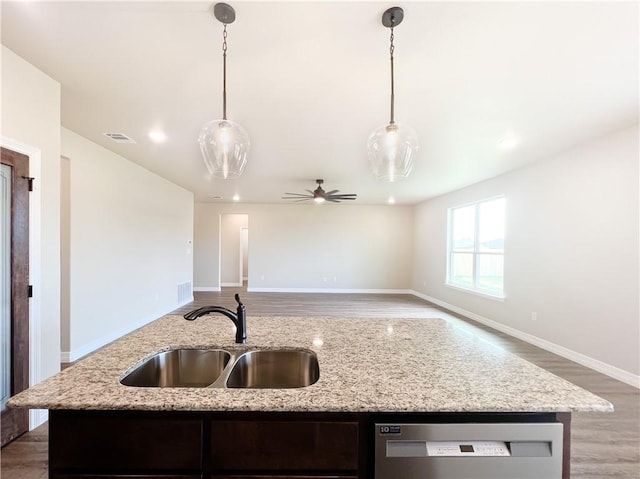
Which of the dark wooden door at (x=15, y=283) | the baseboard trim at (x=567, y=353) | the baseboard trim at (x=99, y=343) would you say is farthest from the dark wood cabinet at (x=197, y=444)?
the baseboard trim at (x=567, y=353)

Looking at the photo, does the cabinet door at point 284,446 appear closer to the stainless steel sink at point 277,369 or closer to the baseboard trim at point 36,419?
the stainless steel sink at point 277,369

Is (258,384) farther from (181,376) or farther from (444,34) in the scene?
(444,34)

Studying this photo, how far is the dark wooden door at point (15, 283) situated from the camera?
76.5 inches

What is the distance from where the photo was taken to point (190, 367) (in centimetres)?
146

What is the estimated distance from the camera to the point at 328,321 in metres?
2.01

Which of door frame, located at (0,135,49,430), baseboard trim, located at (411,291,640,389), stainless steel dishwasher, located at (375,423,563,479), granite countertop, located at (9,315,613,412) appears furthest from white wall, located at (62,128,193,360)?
baseboard trim, located at (411,291,640,389)

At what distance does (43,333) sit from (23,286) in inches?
15.8

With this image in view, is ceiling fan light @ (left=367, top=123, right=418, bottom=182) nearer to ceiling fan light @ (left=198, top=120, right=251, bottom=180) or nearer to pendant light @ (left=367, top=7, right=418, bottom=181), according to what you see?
pendant light @ (left=367, top=7, right=418, bottom=181)

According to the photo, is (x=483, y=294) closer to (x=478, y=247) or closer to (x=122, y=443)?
(x=478, y=247)

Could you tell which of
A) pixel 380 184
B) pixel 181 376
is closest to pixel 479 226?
pixel 380 184

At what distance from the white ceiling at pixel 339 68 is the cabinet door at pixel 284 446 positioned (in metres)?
1.88

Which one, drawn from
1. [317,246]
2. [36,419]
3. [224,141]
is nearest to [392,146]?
[224,141]

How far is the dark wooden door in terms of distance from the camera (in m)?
1.94

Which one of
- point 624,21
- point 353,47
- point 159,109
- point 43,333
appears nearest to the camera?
point 624,21
